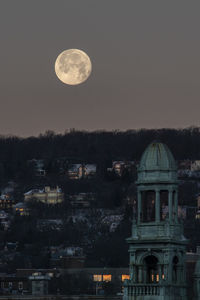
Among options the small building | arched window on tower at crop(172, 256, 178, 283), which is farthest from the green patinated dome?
the small building

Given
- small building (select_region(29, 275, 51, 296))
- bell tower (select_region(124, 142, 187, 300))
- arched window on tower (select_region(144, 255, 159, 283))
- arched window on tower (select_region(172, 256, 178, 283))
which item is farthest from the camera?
small building (select_region(29, 275, 51, 296))

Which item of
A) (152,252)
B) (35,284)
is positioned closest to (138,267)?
(152,252)

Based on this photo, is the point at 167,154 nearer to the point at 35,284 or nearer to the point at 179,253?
the point at 179,253

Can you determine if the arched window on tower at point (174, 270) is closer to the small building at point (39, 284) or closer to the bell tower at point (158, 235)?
the bell tower at point (158, 235)

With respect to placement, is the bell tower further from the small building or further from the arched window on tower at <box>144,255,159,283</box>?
the small building

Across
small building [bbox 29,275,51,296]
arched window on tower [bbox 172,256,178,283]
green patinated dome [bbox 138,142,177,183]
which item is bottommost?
small building [bbox 29,275,51,296]

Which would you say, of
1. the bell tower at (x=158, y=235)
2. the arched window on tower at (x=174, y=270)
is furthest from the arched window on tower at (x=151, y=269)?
the arched window on tower at (x=174, y=270)
